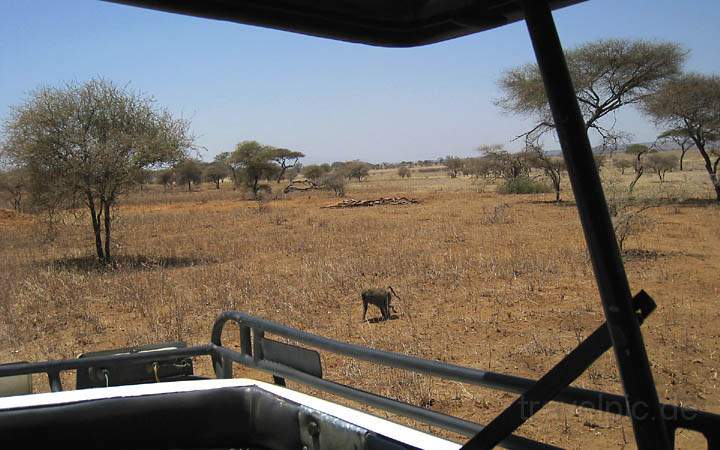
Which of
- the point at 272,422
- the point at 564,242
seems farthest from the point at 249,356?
the point at 564,242

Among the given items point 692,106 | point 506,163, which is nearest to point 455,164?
point 506,163

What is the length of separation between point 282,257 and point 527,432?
29.9ft

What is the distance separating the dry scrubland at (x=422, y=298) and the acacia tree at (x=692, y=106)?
6489mm

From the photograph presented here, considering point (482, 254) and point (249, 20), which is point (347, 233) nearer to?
point (482, 254)

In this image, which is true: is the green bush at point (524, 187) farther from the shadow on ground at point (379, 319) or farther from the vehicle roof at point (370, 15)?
the vehicle roof at point (370, 15)

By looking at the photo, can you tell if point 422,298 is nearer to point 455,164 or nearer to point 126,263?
point 126,263

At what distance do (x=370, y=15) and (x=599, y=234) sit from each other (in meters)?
0.78

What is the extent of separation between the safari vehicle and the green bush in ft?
104

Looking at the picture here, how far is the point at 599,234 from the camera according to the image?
1100 millimetres

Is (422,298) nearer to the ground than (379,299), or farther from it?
nearer to the ground

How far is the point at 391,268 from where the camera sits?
35.0 ft

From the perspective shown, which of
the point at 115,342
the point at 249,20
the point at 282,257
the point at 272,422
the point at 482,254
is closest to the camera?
the point at 249,20

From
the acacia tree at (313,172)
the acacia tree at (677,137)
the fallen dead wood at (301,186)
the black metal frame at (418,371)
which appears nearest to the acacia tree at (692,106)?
the acacia tree at (677,137)

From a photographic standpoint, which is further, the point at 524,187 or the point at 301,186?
the point at 301,186
